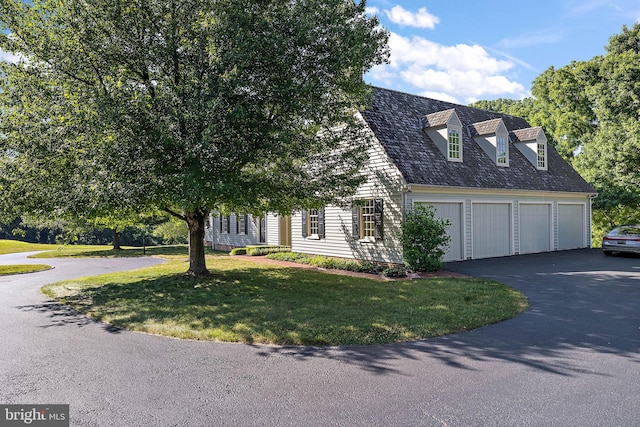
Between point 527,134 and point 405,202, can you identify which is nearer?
point 405,202

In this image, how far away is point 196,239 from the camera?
42.0 ft

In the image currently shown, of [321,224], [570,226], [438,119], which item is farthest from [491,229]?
[321,224]

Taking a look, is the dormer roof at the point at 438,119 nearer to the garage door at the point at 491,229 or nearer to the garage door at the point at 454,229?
the garage door at the point at 454,229

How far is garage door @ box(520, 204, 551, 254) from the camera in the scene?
18.6 meters

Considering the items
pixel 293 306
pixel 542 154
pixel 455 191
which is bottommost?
pixel 293 306

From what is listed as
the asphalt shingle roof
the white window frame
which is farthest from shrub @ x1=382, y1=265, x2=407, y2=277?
the white window frame

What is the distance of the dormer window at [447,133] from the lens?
54.3 feet

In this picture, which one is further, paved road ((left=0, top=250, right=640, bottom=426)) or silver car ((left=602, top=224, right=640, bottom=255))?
silver car ((left=602, top=224, right=640, bottom=255))

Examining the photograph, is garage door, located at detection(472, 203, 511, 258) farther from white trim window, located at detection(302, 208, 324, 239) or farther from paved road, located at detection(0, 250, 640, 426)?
paved road, located at detection(0, 250, 640, 426)

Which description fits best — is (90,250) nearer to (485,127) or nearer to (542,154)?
(485,127)

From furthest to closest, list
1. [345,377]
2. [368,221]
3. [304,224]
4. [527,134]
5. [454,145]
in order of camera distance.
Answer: [527,134]
[304,224]
[454,145]
[368,221]
[345,377]

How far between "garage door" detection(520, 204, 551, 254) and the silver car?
239 cm

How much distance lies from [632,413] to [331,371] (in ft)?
10.5

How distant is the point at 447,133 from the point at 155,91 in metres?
11.3
